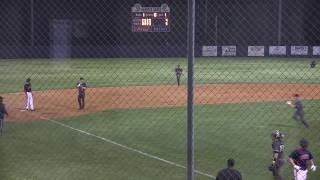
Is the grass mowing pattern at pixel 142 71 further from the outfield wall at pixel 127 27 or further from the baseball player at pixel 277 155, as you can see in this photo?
the baseball player at pixel 277 155

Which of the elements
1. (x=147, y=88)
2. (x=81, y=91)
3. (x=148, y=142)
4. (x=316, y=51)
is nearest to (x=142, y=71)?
(x=147, y=88)

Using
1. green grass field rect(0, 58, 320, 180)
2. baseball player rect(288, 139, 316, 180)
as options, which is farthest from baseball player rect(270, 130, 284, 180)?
green grass field rect(0, 58, 320, 180)

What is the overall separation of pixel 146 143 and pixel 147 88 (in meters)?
14.2

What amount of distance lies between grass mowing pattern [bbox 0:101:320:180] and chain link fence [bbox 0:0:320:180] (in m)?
0.04

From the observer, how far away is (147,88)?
28422mm

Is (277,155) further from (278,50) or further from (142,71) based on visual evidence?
(278,50)

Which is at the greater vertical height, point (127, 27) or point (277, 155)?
point (127, 27)

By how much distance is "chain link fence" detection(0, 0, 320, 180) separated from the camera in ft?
41.3

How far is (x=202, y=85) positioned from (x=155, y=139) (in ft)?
50.7

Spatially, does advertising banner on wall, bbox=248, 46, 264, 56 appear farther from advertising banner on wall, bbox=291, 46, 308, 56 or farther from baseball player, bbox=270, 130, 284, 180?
baseball player, bbox=270, 130, 284, 180

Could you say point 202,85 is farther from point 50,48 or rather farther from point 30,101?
point 50,48

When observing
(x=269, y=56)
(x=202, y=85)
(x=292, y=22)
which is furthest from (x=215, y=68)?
(x=202, y=85)

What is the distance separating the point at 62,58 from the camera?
42.1m

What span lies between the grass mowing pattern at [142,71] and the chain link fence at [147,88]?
0.41 feet
